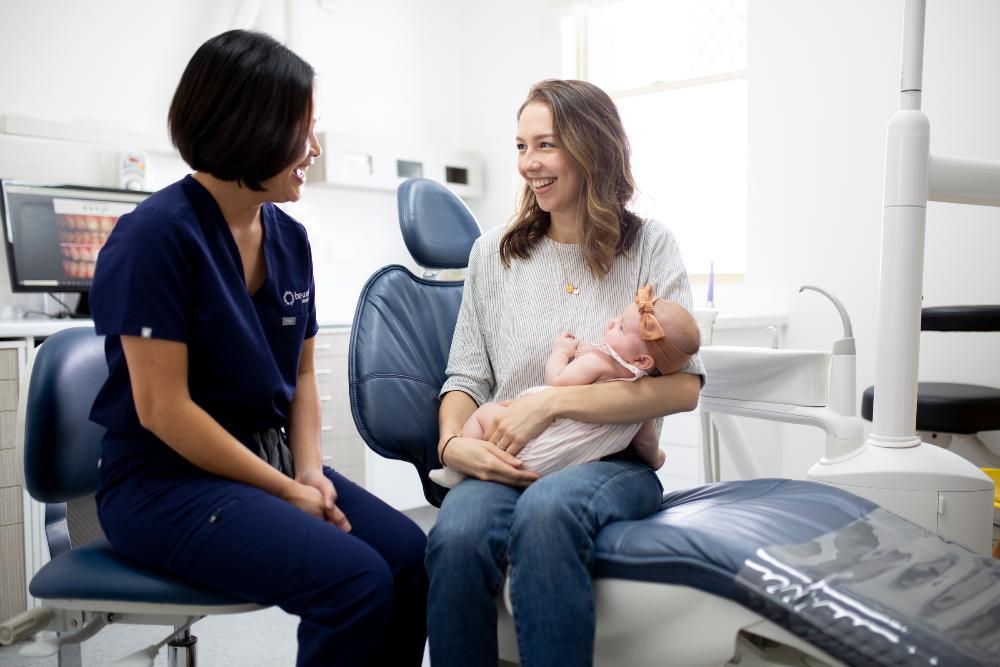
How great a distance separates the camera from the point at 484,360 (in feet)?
5.04

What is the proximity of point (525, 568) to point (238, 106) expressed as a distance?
759mm

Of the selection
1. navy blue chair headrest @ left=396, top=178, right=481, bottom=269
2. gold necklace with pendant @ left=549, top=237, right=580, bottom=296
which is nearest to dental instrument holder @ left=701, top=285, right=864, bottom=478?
gold necklace with pendant @ left=549, top=237, right=580, bottom=296

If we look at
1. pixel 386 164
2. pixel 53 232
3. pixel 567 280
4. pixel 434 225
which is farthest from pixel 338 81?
pixel 567 280

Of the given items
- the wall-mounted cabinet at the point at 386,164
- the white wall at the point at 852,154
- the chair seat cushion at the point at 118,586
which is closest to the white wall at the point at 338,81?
the wall-mounted cabinet at the point at 386,164

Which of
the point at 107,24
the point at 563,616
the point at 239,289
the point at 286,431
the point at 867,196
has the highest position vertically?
Answer: the point at 107,24

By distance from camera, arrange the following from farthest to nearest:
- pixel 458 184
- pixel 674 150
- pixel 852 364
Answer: pixel 458 184 < pixel 674 150 < pixel 852 364

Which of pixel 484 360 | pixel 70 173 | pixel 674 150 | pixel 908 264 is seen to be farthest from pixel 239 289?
pixel 674 150

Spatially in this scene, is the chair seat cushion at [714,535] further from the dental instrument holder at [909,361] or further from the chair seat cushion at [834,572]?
the dental instrument holder at [909,361]

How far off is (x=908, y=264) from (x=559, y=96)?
71cm

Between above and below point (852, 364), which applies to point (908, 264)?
above

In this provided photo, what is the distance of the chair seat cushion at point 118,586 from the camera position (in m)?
1.08

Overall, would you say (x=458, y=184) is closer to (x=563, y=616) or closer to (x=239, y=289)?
(x=239, y=289)

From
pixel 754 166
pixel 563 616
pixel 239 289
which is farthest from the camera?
pixel 754 166

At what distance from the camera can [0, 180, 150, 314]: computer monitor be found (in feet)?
8.38
